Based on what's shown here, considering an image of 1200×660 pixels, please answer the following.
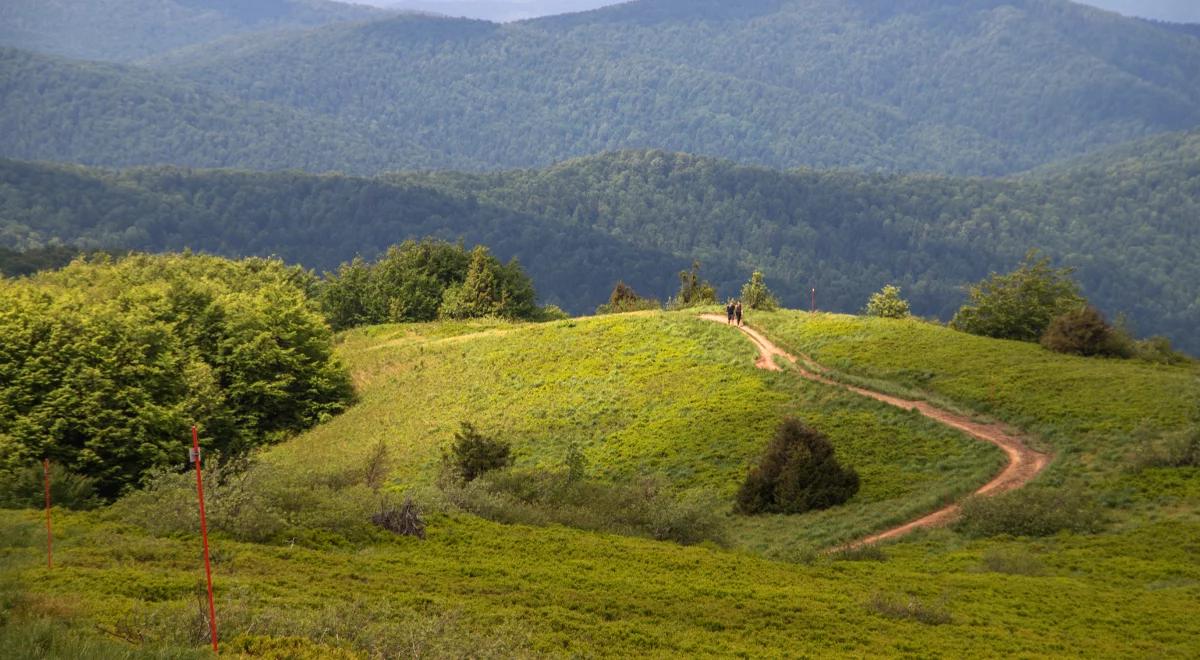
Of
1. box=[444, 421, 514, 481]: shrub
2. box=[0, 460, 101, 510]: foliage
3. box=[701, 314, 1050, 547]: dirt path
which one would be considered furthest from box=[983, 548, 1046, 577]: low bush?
box=[0, 460, 101, 510]: foliage

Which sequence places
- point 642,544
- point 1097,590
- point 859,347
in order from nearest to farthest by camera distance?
point 1097,590, point 642,544, point 859,347

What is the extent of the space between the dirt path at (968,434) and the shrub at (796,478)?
10.0 ft

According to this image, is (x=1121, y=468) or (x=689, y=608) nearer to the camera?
(x=689, y=608)

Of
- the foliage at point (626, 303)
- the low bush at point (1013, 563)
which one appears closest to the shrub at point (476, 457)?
the low bush at point (1013, 563)

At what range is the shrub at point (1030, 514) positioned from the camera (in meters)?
26.5

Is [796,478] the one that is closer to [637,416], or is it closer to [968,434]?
[968,434]

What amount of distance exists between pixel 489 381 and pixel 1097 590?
35.0 m

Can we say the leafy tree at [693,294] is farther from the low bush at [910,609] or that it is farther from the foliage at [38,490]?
the low bush at [910,609]

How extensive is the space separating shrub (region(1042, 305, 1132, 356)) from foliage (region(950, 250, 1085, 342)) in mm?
4137

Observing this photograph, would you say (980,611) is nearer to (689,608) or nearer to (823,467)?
(689,608)

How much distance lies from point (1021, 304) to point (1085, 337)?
7505 mm

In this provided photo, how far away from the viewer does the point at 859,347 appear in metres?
45.9

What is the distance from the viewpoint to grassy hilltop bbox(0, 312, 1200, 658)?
16641 millimetres

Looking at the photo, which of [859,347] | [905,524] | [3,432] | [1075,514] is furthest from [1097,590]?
[3,432]
